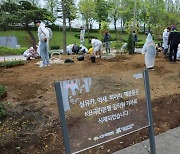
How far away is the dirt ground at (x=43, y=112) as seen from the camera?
3.82 meters

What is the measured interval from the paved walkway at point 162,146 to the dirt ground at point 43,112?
0.17 m

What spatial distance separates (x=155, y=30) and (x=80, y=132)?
21.3m

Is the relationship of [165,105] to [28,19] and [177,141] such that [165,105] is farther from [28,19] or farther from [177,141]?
[28,19]

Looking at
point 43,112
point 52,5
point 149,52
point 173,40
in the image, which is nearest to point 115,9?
point 52,5

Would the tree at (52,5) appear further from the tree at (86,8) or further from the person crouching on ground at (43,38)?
the person crouching on ground at (43,38)

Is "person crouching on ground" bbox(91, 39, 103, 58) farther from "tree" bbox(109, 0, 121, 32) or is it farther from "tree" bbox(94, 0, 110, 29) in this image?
"tree" bbox(94, 0, 110, 29)

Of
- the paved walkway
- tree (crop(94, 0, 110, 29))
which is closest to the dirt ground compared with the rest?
the paved walkway

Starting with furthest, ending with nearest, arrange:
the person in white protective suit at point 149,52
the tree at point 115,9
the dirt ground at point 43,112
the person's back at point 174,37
A: the tree at point 115,9 < the person's back at point 174,37 < the person in white protective suit at point 149,52 < the dirt ground at point 43,112

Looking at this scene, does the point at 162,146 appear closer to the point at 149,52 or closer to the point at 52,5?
the point at 149,52

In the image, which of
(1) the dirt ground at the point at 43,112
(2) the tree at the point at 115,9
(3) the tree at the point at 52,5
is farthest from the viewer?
(3) the tree at the point at 52,5

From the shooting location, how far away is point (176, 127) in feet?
14.7

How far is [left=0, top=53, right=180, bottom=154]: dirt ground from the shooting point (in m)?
3.82

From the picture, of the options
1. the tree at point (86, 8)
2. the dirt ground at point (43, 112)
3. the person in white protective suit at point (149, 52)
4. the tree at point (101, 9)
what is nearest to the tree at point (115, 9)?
the tree at point (101, 9)

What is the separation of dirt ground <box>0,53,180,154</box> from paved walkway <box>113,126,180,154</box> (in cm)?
17
